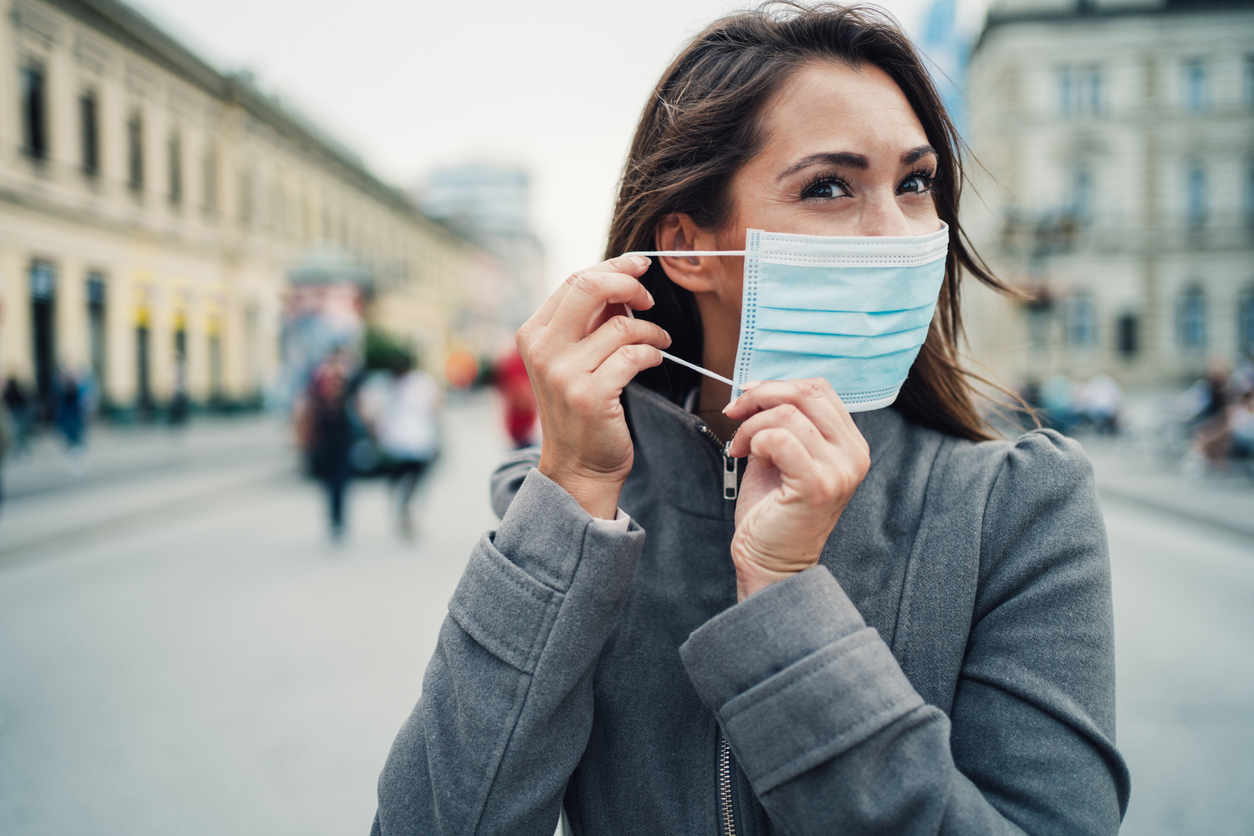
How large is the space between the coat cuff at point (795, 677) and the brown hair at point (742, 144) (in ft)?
2.00

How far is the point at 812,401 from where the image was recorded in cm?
100

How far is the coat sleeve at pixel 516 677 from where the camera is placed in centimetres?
102

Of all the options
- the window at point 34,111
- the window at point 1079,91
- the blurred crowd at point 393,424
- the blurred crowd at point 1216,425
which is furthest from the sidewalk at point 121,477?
the window at point 1079,91

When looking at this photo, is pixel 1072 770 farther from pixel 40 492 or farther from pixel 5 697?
pixel 40 492

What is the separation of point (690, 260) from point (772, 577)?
0.64 m

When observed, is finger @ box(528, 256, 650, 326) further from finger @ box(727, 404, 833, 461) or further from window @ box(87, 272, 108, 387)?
window @ box(87, 272, 108, 387)

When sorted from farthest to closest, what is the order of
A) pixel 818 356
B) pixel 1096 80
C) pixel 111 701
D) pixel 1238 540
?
pixel 1096 80 < pixel 1238 540 < pixel 111 701 < pixel 818 356

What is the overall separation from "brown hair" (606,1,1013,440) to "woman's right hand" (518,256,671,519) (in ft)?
1.18

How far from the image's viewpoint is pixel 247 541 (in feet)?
25.6

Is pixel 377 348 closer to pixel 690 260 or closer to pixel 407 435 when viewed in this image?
pixel 407 435

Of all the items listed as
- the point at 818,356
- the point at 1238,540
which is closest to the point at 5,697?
the point at 818,356

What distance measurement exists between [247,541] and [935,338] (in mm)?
7835

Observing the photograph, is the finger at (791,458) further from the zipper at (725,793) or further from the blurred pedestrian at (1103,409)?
the blurred pedestrian at (1103,409)

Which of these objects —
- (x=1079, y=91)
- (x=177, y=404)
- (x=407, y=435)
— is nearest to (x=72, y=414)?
(x=177, y=404)
